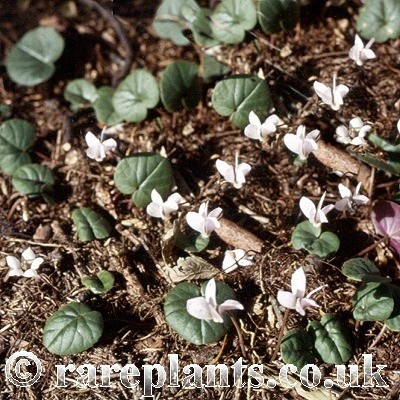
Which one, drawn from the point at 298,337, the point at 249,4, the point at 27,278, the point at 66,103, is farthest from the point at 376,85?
the point at 27,278

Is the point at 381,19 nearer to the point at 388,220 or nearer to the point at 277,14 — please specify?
the point at 277,14

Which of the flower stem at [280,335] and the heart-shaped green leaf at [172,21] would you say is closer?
the flower stem at [280,335]

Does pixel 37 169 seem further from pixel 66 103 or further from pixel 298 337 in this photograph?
pixel 298 337

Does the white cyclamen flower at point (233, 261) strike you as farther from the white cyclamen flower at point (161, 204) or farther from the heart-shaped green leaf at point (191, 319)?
the white cyclamen flower at point (161, 204)

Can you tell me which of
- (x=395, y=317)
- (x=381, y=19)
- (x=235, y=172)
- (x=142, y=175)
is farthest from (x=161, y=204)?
(x=381, y=19)

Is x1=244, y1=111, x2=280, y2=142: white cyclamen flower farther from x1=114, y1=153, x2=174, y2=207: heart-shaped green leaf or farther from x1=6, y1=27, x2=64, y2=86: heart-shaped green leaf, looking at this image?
x1=6, y1=27, x2=64, y2=86: heart-shaped green leaf

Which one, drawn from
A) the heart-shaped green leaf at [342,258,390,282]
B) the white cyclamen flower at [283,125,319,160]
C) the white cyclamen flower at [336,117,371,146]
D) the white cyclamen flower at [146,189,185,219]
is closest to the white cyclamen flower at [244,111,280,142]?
the white cyclamen flower at [283,125,319,160]

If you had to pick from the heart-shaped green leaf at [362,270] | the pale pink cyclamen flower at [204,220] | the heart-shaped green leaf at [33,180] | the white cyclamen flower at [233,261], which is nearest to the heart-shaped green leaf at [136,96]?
the heart-shaped green leaf at [33,180]
